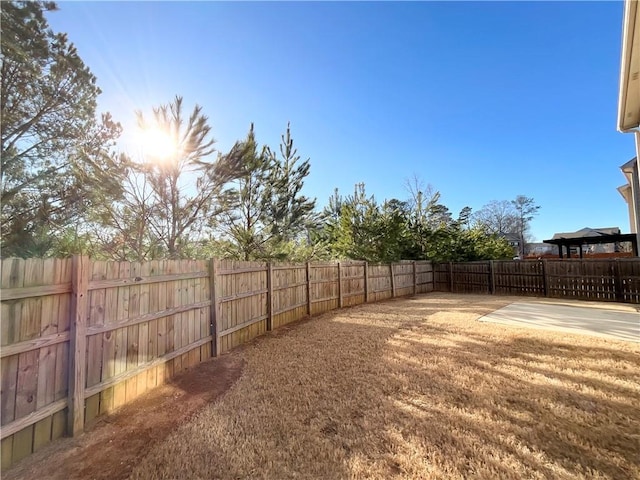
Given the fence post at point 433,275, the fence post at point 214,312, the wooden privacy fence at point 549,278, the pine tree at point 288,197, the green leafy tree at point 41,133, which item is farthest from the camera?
the fence post at point 433,275

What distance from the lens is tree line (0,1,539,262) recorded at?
13.7 ft

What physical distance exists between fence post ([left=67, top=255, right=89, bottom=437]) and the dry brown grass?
77 centimetres

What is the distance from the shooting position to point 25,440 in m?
1.93

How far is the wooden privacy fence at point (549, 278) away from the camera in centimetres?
909

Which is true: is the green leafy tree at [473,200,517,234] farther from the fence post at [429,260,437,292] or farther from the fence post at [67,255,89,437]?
the fence post at [67,255,89,437]

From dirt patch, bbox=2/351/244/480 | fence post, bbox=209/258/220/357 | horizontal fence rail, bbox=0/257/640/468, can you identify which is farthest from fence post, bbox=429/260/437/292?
dirt patch, bbox=2/351/244/480

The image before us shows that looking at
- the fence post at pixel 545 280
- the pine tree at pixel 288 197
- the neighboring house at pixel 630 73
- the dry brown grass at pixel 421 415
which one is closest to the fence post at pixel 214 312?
the dry brown grass at pixel 421 415

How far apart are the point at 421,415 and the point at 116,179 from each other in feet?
21.5

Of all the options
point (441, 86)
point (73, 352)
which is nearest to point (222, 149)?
point (73, 352)

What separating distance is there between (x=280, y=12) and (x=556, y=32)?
20.7ft

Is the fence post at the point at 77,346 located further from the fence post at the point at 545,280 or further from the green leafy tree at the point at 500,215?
the green leafy tree at the point at 500,215

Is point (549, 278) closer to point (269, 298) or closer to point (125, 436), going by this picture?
point (269, 298)

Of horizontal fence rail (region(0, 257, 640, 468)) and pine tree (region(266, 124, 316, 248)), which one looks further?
pine tree (region(266, 124, 316, 248))

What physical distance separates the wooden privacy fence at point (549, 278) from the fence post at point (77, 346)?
13398 millimetres
